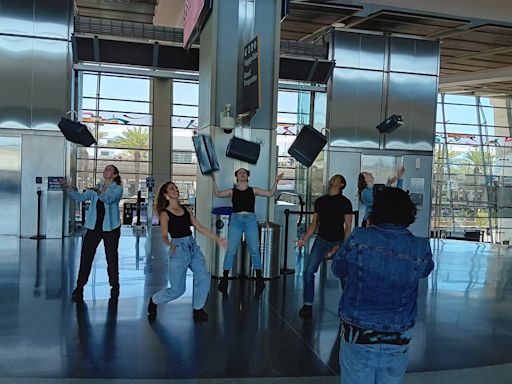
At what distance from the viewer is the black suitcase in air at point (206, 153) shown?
7305 mm

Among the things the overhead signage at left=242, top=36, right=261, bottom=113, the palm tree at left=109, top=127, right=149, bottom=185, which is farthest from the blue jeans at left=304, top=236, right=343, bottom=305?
the palm tree at left=109, top=127, right=149, bottom=185

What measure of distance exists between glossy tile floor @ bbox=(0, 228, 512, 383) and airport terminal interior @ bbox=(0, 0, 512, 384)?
1.0 inches

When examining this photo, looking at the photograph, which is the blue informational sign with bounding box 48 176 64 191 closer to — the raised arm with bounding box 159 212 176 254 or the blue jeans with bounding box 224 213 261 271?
the blue jeans with bounding box 224 213 261 271

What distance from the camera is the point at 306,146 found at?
7855mm

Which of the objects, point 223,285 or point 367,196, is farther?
point 367,196

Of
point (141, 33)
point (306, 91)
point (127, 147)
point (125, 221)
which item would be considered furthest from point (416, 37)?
point (127, 147)

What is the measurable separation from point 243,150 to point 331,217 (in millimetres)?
2330

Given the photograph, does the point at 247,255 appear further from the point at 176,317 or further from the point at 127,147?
the point at 127,147

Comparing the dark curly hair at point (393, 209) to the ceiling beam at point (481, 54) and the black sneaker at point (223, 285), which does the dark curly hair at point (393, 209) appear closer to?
the black sneaker at point (223, 285)

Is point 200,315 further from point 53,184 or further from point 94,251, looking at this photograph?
point 53,184

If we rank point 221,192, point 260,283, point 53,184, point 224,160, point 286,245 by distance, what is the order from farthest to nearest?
point 53,184, point 286,245, point 224,160, point 221,192, point 260,283

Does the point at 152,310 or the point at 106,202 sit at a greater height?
the point at 106,202

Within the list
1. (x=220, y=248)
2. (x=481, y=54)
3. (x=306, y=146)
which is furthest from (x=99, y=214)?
(x=481, y=54)

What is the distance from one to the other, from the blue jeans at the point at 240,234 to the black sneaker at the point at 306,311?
1426 mm
